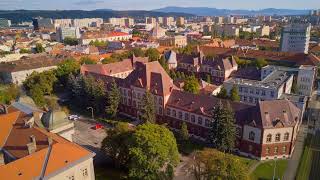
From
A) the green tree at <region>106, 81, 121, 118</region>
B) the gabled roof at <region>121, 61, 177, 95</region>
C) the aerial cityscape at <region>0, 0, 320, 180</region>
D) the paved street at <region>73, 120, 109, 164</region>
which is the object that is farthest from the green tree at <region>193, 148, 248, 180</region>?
the green tree at <region>106, 81, 121, 118</region>

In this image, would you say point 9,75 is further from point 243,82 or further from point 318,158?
point 318,158

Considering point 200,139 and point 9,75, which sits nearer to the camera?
point 200,139

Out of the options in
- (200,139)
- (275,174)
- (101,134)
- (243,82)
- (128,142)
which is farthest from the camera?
(243,82)

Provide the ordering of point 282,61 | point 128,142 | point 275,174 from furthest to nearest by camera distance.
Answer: point 282,61
point 275,174
point 128,142

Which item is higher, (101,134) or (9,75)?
(9,75)

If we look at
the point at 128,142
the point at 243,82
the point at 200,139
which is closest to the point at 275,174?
the point at 200,139

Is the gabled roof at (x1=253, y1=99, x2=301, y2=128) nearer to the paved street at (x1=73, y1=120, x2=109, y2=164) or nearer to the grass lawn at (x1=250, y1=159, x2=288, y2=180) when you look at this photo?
the grass lawn at (x1=250, y1=159, x2=288, y2=180)
